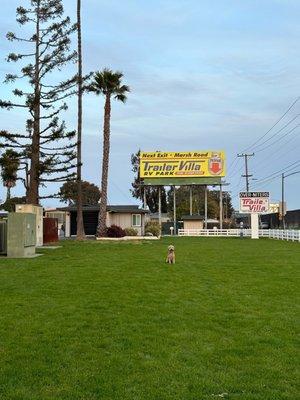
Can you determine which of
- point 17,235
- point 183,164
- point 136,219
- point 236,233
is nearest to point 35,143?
point 17,235

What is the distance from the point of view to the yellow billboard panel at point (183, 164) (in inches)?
2699

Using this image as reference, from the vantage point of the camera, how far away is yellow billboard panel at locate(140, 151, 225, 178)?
68562 millimetres

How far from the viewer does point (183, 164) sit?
69562mm

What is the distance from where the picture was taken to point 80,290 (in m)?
12.6

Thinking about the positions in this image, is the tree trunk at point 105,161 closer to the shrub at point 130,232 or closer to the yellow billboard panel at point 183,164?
the shrub at point 130,232

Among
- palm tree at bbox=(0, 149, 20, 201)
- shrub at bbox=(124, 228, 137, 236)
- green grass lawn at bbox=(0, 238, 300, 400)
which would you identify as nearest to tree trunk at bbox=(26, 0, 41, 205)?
palm tree at bbox=(0, 149, 20, 201)

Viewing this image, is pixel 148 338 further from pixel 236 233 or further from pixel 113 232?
pixel 236 233

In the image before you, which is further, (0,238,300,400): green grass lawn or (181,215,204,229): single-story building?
(181,215,204,229): single-story building

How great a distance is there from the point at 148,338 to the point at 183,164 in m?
62.2

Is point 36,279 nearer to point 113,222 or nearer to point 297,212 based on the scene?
point 113,222

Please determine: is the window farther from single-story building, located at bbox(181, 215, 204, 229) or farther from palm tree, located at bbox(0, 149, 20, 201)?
palm tree, located at bbox(0, 149, 20, 201)

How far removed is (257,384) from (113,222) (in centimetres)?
5087

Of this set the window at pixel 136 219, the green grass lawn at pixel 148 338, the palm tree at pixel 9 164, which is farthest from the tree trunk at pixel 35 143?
the green grass lawn at pixel 148 338

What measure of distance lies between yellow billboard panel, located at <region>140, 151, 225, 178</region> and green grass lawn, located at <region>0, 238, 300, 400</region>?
53835 mm
